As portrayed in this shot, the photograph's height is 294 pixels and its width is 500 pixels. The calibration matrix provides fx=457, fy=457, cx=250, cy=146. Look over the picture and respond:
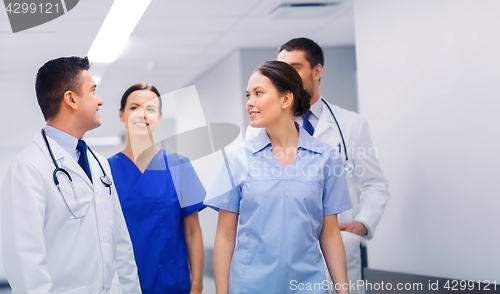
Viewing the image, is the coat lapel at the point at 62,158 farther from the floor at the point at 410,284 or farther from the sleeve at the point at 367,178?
the floor at the point at 410,284

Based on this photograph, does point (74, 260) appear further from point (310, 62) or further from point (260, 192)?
point (310, 62)

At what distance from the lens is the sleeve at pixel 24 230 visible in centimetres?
114

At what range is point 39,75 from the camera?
4.72 ft

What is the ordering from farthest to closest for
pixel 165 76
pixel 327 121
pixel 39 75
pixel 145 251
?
pixel 165 76, pixel 327 121, pixel 145 251, pixel 39 75

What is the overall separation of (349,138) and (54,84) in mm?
1136

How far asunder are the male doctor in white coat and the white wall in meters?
1.39

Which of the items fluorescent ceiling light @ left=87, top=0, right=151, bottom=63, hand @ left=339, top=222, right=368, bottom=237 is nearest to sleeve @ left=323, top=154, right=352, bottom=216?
hand @ left=339, top=222, right=368, bottom=237

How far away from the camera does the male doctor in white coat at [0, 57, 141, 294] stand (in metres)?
1.17

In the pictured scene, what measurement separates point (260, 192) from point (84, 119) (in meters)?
0.61

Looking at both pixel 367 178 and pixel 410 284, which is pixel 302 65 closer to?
pixel 367 178

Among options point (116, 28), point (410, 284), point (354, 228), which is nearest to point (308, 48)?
point (354, 228)

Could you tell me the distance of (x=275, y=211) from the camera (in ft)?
4.43

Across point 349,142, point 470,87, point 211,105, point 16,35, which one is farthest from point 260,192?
point 211,105

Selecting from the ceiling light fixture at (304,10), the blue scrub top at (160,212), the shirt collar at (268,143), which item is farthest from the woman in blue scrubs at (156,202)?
the ceiling light fixture at (304,10)
